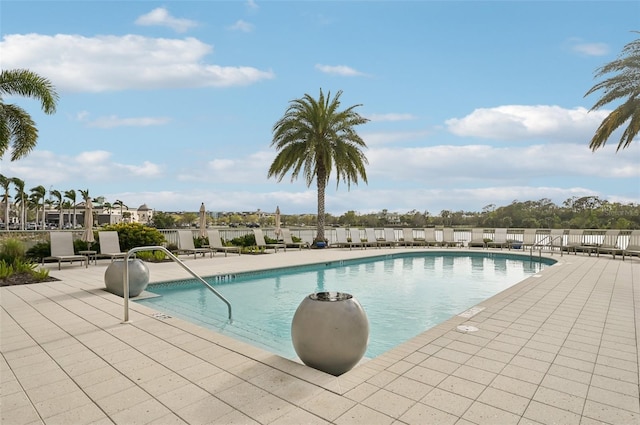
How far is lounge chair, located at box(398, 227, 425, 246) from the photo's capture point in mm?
20969

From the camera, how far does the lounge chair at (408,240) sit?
68.8 feet

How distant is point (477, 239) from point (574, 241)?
4371mm

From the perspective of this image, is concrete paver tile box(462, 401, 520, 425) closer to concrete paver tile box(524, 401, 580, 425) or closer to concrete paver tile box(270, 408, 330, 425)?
concrete paver tile box(524, 401, 580, 425)

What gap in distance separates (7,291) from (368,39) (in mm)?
10796

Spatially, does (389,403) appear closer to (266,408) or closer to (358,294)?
(266,408)

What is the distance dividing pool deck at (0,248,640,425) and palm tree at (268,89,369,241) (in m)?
14.5

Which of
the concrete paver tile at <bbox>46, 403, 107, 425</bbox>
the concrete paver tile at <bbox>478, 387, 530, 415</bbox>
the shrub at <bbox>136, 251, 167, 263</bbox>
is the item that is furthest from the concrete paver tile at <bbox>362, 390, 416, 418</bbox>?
the shrub at <bbox>136, 251, 167, 263</bbox>

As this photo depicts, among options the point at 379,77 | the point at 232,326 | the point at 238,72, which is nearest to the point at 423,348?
the point at 232,326

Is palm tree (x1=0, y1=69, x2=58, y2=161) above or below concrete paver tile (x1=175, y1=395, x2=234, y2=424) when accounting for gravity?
above

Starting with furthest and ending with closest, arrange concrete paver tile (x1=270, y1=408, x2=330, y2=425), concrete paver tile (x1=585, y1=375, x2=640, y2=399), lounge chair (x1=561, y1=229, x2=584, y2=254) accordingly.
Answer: lounge chair (x1=561, y1=229, x2=584, y2=254), concrete paver tile (x1=585, y1=375, x2=640, y2=399), concrete paver tile (x1=270, y1=408, x2=330, y2=425)

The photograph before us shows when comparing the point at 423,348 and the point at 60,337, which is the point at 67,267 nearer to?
the point at 60,337

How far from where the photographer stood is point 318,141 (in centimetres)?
1911

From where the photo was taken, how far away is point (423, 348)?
13.6 feet

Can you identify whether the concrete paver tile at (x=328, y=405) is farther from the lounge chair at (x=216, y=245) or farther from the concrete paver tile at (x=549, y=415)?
the lounge chair at (x=216, y=245)
